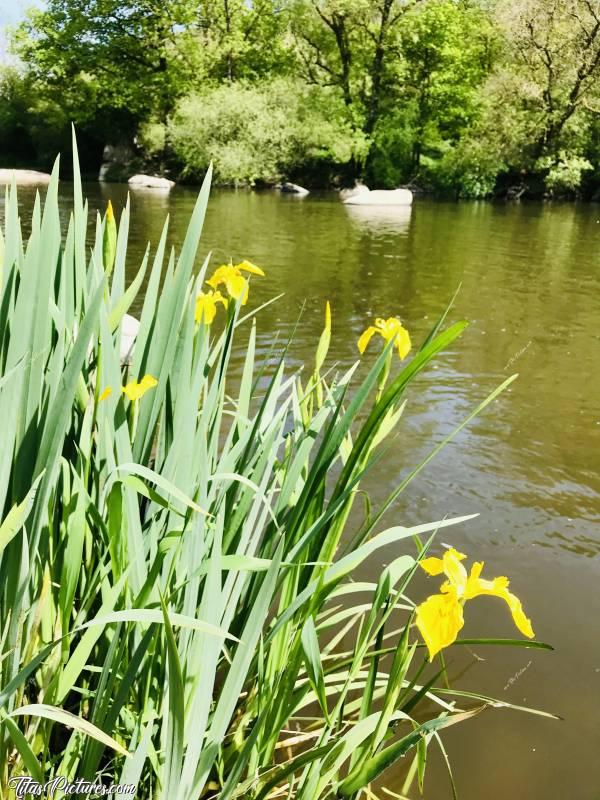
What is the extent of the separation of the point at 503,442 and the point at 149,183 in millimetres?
21358

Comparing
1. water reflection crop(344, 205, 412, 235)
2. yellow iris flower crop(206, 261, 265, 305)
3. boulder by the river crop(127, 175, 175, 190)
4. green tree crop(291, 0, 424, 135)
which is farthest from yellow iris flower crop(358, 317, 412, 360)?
green tree crop(291, 0, 424, 135)

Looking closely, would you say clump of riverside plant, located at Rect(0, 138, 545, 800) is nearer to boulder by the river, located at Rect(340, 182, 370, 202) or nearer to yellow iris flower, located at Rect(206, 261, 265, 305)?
yellow iris flower, located at Rect(206, 261, 265, 305)

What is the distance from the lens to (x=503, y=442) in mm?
3594

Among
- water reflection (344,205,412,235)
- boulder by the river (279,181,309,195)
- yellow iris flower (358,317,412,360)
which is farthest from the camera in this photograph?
boulder by the river (279,181,309,195)

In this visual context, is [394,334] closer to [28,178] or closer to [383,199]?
[383,199]

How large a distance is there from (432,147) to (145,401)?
→ 83.4 feet

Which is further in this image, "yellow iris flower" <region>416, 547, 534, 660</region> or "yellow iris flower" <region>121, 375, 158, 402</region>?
"yellow iris flower" <region>121, 375, 158, 402</region>

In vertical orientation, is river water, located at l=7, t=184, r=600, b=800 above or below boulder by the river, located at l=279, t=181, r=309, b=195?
below

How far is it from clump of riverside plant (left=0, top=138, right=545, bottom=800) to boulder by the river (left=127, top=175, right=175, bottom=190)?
22501 millimetres

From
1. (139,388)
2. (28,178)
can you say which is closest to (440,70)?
(28,178)

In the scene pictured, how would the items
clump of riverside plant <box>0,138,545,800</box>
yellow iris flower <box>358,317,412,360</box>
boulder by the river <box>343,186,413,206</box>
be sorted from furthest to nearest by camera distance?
boulder by the river <box>343,186,413,206</box> → yellow iris flower <box>358,317,412,360</box> → clump of riverside plant <box>0,138,545,800</box>

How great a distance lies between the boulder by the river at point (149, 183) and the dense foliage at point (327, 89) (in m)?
1.14

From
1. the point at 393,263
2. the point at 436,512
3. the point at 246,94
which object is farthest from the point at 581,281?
the point at 246,94

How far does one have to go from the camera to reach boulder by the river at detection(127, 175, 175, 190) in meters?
22.3
